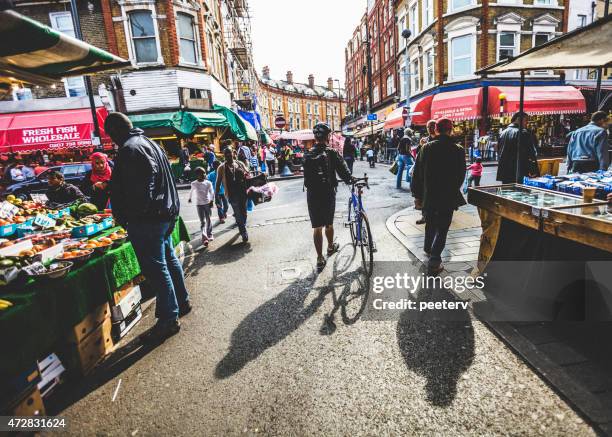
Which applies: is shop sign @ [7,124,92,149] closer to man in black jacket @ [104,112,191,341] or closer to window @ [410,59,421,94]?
man in black jacket @ [104,112,191,341]

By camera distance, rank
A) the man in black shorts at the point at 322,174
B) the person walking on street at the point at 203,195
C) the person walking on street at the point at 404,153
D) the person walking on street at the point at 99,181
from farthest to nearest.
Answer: the person walking on street at the point at 404,153
the person walking on street at the point at 203,195
the person walking on street at the point at 99,181
the man in black shorts at the point at 322,174

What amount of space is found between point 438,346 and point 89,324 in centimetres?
329

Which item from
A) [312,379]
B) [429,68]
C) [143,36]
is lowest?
[312,379]

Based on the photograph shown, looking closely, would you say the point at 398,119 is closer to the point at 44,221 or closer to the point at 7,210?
the point at 44,221

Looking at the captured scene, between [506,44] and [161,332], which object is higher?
[506,44]

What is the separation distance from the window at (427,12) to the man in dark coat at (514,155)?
1900cm

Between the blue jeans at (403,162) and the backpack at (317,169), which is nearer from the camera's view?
the backpack at (317,169)

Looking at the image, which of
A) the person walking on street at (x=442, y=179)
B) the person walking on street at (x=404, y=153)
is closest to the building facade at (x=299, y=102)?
the person walking on street at (x=404, y=153)

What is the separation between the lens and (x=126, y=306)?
3596 millimetres

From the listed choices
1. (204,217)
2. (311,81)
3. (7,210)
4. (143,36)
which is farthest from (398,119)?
(311,81)

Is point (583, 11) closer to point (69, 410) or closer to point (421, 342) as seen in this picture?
point (421, 342)

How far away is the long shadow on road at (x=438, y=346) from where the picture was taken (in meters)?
2.50

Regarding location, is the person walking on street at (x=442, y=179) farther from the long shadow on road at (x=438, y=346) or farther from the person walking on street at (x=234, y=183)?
the person walking on street at (x=234, y=183)

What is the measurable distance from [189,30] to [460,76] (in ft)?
52.4
